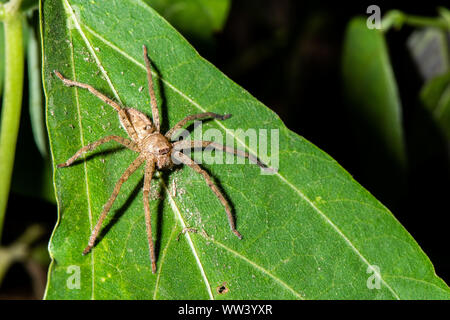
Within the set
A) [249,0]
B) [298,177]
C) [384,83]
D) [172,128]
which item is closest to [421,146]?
[384,83]

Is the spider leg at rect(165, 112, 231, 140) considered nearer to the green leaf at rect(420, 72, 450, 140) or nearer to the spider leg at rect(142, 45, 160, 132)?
the spider leg at rect(142, 45, 160, 132)

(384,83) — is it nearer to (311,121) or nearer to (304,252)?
(311,121)

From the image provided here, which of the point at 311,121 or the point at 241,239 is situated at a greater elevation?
the point at 311,121

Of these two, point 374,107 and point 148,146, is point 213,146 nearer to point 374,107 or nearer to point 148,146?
point 148,146

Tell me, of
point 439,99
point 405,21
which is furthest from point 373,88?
point 405,21

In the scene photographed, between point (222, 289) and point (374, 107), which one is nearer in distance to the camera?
point (222, 289)
